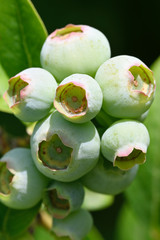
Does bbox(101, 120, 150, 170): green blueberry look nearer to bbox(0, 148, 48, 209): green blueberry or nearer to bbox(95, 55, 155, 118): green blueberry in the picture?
bbox(95, 55, 155, 118): green blueberry

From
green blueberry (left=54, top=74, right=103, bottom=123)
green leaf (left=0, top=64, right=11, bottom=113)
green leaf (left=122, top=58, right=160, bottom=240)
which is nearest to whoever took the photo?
green blueberry (left=54, top=74, right=103, bottom=123)

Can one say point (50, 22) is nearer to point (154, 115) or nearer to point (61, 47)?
point (154, 115)

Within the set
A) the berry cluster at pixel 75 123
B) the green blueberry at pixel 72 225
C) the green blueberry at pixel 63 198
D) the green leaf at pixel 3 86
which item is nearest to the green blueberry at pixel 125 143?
the berry cluster at pixel 75 123

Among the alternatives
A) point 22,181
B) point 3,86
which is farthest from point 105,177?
point 3,86

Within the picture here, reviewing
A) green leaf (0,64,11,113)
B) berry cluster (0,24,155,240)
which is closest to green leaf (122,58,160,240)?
berry cluster (0,24,155,240)

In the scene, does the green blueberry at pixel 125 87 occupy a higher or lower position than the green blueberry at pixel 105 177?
higher

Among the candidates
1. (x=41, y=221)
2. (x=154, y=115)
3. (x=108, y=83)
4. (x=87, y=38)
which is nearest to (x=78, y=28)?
(x=87, y=38)

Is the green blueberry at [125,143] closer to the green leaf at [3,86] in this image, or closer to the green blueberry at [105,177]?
the green blueberry at [105,177]
